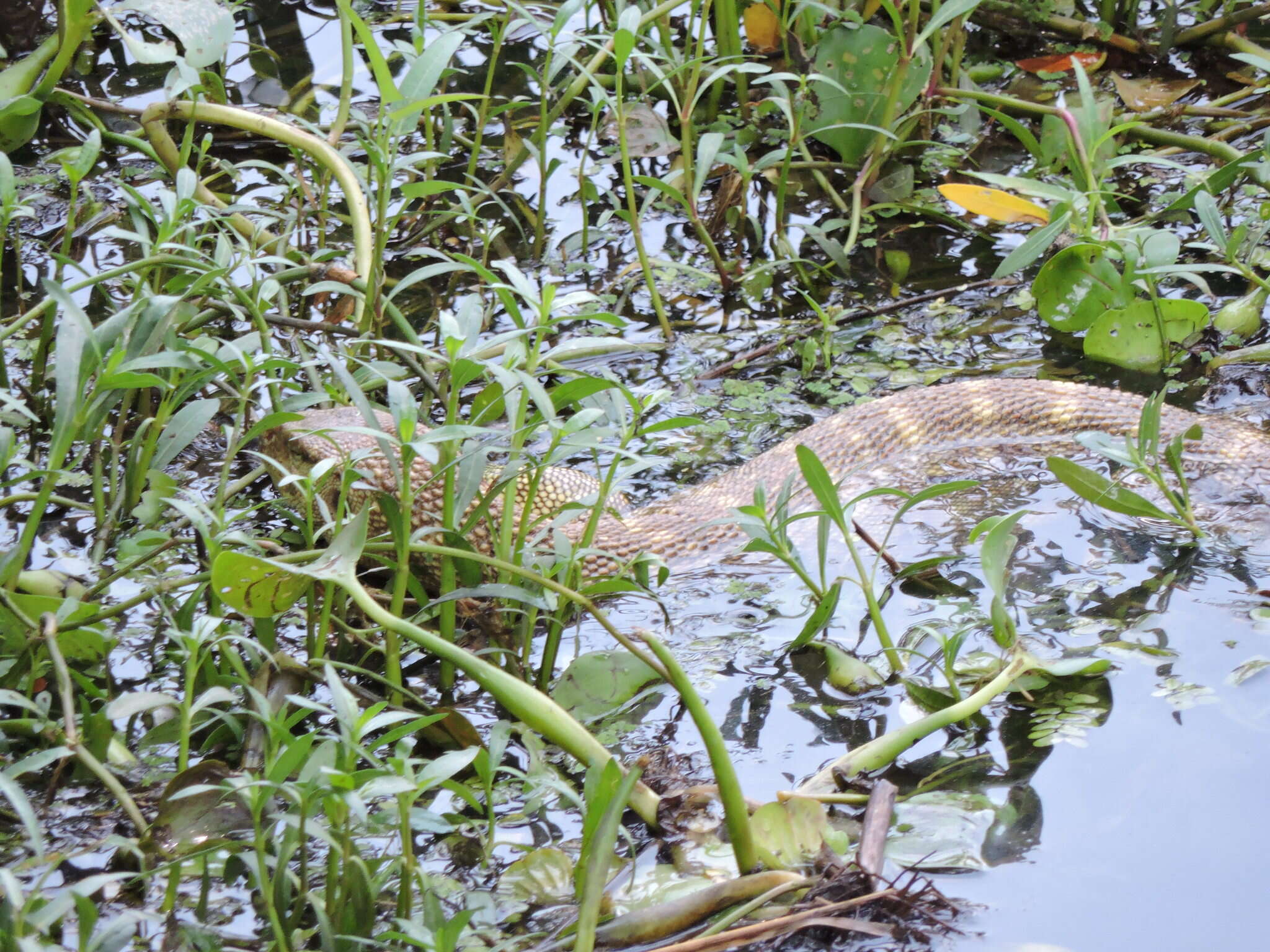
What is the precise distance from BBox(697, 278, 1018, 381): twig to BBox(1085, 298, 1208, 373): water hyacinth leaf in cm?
42

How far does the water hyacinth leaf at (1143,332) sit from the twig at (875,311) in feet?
1.36

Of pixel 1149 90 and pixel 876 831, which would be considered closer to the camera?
pixel 876 831

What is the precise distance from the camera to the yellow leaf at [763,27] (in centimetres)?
559

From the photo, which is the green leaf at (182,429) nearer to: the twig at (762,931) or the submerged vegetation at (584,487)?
the submerged vegetation at (584,487)

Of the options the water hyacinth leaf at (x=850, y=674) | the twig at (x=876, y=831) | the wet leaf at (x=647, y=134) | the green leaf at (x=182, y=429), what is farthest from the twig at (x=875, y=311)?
the twig at (x=876, y=831)

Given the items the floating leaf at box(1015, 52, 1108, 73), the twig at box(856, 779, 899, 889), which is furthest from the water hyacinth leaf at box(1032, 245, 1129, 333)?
the twig at box(856, 779, 899, 889)

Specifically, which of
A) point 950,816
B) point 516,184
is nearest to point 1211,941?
point 950,816

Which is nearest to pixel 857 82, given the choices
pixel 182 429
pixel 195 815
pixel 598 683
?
pixel 598 683

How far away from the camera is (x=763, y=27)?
221 inches

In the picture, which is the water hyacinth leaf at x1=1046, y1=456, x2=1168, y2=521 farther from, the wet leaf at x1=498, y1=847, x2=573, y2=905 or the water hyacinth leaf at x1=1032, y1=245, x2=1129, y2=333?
the wet leaf at x1=498, y1=847, x2=573, y2=905

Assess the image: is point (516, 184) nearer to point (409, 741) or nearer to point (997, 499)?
point (997, 499)

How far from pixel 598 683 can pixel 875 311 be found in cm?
224

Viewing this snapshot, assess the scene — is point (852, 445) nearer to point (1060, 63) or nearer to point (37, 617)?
point (37, 617)

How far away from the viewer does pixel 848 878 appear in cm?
219
